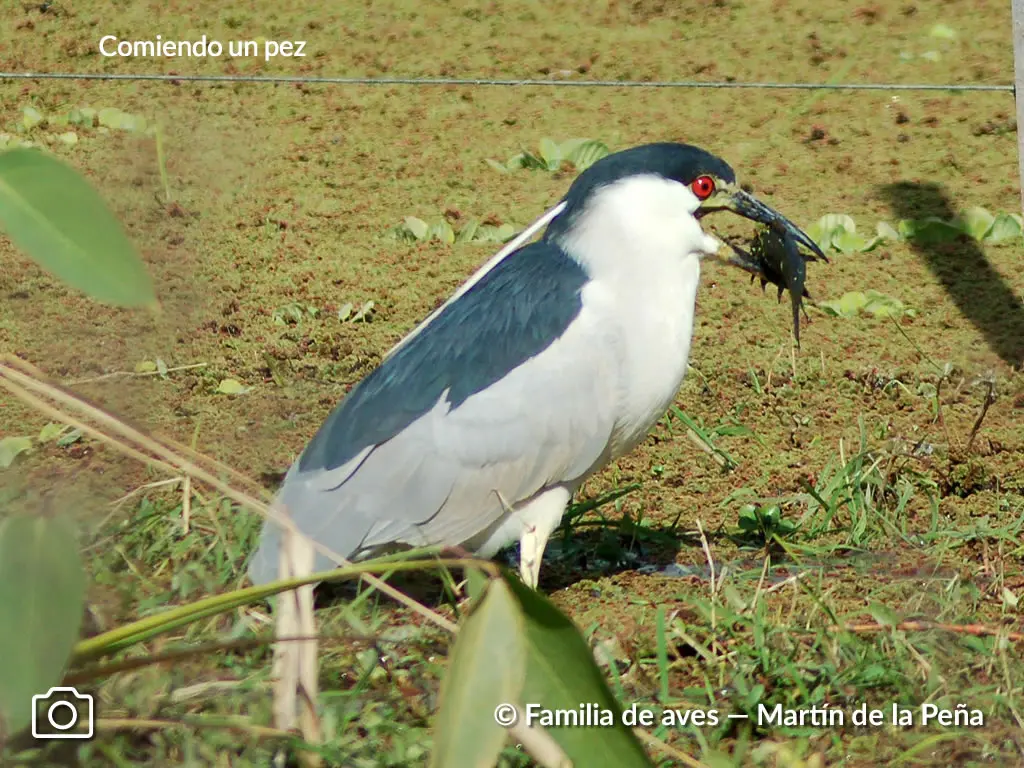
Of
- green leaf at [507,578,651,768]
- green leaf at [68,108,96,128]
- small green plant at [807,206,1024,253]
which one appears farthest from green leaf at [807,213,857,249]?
green leaf at [507,578,651,768]

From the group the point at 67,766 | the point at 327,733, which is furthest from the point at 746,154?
the point at 67,766

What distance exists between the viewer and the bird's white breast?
117 inches

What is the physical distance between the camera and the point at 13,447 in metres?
3.68

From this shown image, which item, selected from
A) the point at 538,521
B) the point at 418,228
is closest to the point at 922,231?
the point at 418,228

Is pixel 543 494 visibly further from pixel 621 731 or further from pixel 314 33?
pixel 314 33

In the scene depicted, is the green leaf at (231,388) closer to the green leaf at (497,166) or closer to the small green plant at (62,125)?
the green leaf at (497,166)

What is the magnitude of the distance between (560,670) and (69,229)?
0.45 metres

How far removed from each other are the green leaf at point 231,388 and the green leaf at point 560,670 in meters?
3.37

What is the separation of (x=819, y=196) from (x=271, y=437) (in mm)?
4762

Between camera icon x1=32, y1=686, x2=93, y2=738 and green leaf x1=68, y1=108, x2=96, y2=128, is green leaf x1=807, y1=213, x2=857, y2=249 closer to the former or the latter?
green leaf x1=68, y1=108, x2=96, y2=128

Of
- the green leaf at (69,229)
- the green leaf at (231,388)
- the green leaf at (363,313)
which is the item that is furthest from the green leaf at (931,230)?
the green leaf at (69,229)

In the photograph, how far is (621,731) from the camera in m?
1.00

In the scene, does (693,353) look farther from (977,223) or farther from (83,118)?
(83,118)

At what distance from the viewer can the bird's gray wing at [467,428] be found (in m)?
2.93
